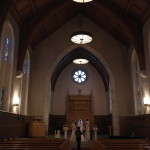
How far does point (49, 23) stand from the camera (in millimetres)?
17031

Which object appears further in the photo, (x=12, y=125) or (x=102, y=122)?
(x=102, y=122)

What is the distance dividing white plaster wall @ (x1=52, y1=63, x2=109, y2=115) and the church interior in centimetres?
69

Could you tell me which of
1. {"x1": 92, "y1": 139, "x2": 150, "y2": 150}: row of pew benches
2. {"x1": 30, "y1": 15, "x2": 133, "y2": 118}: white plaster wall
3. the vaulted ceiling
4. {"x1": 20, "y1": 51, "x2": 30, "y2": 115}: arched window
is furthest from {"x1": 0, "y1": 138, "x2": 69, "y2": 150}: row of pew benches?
{"x1": 30, "y1": 15, "x2": 133, "y2": 118}: white plaster wall

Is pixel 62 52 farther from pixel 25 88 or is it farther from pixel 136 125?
pixel 136 125

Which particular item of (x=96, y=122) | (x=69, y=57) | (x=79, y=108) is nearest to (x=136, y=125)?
(x=96, y=122)

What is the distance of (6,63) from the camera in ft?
42.3

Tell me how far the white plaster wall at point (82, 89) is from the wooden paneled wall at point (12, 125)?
8.91m

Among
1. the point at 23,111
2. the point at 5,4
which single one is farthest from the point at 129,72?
the point at 5,4

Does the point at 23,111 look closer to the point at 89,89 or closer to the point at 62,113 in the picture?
the point at 62,113

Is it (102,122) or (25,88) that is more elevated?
(25,88)

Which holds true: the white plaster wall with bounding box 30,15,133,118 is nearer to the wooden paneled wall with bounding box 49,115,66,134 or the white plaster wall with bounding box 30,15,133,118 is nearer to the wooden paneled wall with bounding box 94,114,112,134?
the wooden paneled wall with bounding box 94,114,112,134

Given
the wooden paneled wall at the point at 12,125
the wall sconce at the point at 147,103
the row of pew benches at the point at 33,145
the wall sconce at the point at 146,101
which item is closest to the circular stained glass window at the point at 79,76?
the wooden paneled wall at the point at 12,125

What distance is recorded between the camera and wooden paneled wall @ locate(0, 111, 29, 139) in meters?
11.3

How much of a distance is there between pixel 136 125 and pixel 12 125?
8448 mm
